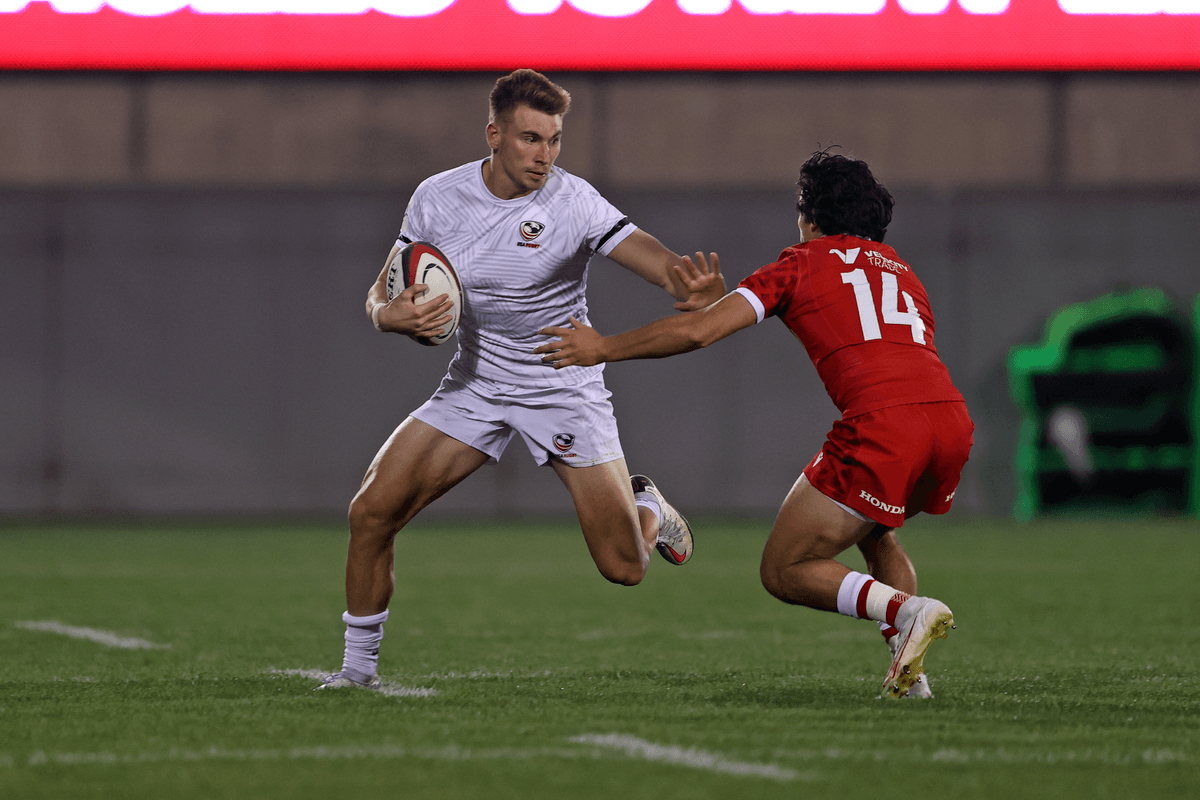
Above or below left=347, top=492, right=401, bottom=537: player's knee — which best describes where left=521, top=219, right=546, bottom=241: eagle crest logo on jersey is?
above

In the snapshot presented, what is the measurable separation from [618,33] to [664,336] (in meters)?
11.3

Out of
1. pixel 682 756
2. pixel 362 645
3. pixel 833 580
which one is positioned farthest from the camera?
pixel 362 645

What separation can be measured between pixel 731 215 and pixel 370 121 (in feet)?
12.5

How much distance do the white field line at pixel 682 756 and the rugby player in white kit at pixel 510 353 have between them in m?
1.48

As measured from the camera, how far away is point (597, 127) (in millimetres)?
16203

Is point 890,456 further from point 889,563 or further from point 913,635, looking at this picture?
point 889,563

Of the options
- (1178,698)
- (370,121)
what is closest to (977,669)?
(1178,698)

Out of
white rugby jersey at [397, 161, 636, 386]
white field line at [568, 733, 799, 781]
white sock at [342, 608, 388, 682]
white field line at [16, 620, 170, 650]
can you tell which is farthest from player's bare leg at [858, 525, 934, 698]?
white field line at [16, 620, 170, 650]

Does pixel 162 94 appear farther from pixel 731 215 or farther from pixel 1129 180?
pixel 1129 180

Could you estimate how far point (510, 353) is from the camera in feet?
19.6

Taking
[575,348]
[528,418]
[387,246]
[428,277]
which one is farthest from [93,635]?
[387,246]

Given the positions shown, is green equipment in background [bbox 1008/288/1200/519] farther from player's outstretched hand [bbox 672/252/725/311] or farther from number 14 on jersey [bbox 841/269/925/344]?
player's outstretched hand [bbox 672/252/725/311]

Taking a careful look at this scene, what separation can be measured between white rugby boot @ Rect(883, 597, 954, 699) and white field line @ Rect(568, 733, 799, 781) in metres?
0.95

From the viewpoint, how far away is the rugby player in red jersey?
509cm
